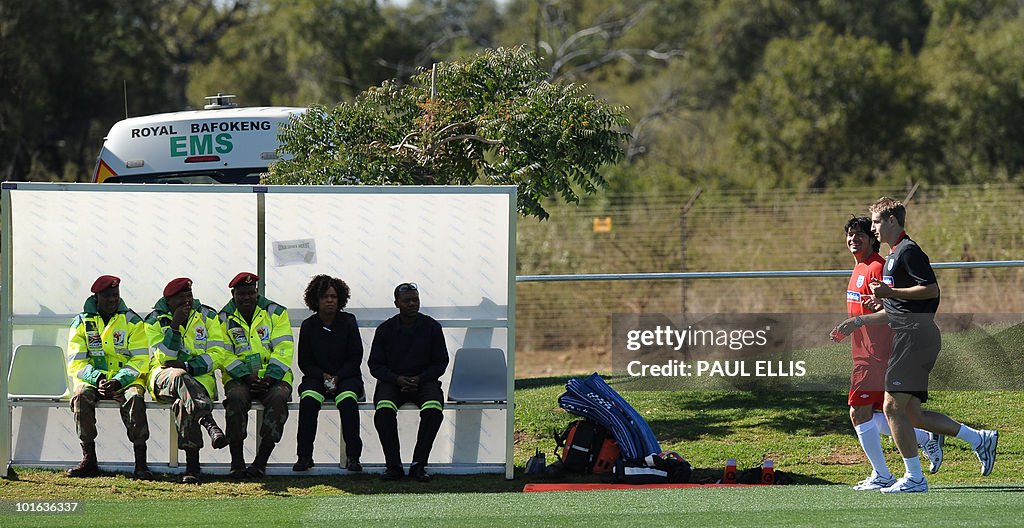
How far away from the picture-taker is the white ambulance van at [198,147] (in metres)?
12.5

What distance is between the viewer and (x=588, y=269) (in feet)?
67.7

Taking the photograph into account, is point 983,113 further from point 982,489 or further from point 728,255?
point 982,489

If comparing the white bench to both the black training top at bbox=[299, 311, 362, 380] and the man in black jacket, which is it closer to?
the man in black jacket

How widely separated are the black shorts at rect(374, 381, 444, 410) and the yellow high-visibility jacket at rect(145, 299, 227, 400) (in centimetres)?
121

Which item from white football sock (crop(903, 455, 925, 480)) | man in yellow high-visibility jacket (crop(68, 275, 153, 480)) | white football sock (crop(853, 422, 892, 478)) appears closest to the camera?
white football sock (crop(903, 455, 925, 480))

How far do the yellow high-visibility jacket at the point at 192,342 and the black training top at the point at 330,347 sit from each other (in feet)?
2.01

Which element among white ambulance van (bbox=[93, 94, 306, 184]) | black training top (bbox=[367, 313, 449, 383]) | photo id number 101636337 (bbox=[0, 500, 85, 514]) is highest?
white ambulance van (bbox=[93, 94, 306, 184])

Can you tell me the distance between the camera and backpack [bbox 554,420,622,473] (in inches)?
391

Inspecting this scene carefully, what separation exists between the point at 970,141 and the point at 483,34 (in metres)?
19.7

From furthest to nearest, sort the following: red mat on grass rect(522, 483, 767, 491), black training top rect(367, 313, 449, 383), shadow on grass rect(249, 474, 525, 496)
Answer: black training top rect(367, 313, 449, 383) → shadow on grass rect(249, 474, 525, 496) → red mat on grass rect(522, 483, 767, 491)

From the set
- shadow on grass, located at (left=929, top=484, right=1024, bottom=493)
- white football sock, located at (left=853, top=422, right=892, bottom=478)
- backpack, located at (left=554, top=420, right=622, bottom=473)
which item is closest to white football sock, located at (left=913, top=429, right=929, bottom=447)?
shadow on grass, located at (left=929, top=484, right=1024, bottom=493)

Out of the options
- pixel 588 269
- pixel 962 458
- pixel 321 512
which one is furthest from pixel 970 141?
pixel 321 512

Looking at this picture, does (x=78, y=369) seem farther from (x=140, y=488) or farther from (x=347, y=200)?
(x=347, y=200)

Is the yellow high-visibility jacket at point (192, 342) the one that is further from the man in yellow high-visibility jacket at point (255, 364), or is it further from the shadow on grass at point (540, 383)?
the shadow on grass at point (540, 383)
